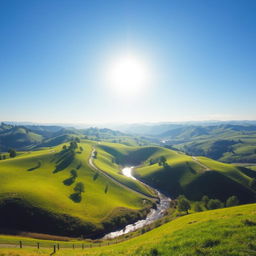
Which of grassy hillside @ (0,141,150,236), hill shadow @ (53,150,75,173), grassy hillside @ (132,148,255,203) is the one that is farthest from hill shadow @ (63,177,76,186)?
grassy hillside @ (132,148,255,203)

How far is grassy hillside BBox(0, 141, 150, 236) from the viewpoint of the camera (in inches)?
3113

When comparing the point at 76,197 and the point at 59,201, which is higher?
the point at 59,201

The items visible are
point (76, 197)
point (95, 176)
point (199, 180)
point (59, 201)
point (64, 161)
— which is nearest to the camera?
point (59, 201)

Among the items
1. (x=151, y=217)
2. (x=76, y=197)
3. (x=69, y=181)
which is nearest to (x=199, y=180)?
(x=151, y=217)

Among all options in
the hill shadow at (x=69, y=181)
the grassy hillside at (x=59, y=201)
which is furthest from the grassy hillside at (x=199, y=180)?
the hill shadow at (x=69, y=181)

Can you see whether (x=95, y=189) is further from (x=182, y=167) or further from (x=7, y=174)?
(x=182, y=167)

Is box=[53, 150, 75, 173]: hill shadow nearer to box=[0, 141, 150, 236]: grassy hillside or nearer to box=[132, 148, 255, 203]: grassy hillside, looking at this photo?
box=[0, 141, 150, 236]: grassy hillside

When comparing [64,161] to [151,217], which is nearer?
[151,217]

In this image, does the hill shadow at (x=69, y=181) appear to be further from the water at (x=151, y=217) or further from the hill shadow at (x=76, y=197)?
the water at (x=151, y=217)

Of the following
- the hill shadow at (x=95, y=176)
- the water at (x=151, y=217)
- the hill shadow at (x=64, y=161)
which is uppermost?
the hill shadow at (x=64, y=161)

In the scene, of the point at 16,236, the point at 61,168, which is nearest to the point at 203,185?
the point at 61,168

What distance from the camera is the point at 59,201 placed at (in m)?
92.9

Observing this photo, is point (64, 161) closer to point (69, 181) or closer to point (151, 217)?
point (69, 181)

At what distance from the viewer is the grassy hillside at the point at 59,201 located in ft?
259
